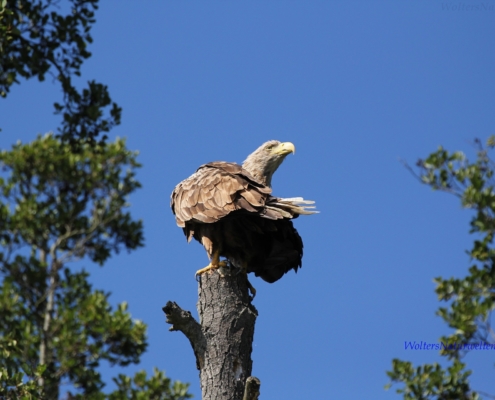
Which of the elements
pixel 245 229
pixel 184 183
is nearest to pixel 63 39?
pixel 184 183

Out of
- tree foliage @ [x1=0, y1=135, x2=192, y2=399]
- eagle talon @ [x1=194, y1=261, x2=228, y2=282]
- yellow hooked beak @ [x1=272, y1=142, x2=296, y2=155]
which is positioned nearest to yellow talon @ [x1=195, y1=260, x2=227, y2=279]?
eagle talon @ [x1=194, y1=261, x2=228, y2=282]

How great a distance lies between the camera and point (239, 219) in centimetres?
515

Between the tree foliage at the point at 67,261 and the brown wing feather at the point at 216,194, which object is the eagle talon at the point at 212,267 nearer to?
the brown wing feather at the point at 216,194

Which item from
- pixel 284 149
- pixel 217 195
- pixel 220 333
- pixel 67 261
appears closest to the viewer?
pixel 220 333

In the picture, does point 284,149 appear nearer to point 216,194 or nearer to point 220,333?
point 216,194

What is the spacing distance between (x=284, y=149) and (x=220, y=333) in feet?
6.42

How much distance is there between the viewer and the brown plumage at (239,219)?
489 centimetres

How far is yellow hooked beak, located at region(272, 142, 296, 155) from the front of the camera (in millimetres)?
6008

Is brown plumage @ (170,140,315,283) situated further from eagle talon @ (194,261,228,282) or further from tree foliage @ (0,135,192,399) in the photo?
tree foliage @ (0,135,192,399)

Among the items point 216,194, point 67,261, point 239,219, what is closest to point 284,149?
point 239,219

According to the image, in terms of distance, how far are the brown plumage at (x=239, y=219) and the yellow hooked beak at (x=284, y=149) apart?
71cm

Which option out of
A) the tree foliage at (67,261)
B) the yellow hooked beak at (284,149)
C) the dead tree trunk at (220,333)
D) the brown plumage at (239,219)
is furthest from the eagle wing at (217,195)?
the tree foliage at (67,261)

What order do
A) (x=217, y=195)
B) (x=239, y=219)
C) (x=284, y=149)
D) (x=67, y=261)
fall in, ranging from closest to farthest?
(x=217, y=195) → (x=239, y=219) → (x=284, y=149) → (x=67, y=261)

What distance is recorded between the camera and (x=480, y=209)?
7770 mm
